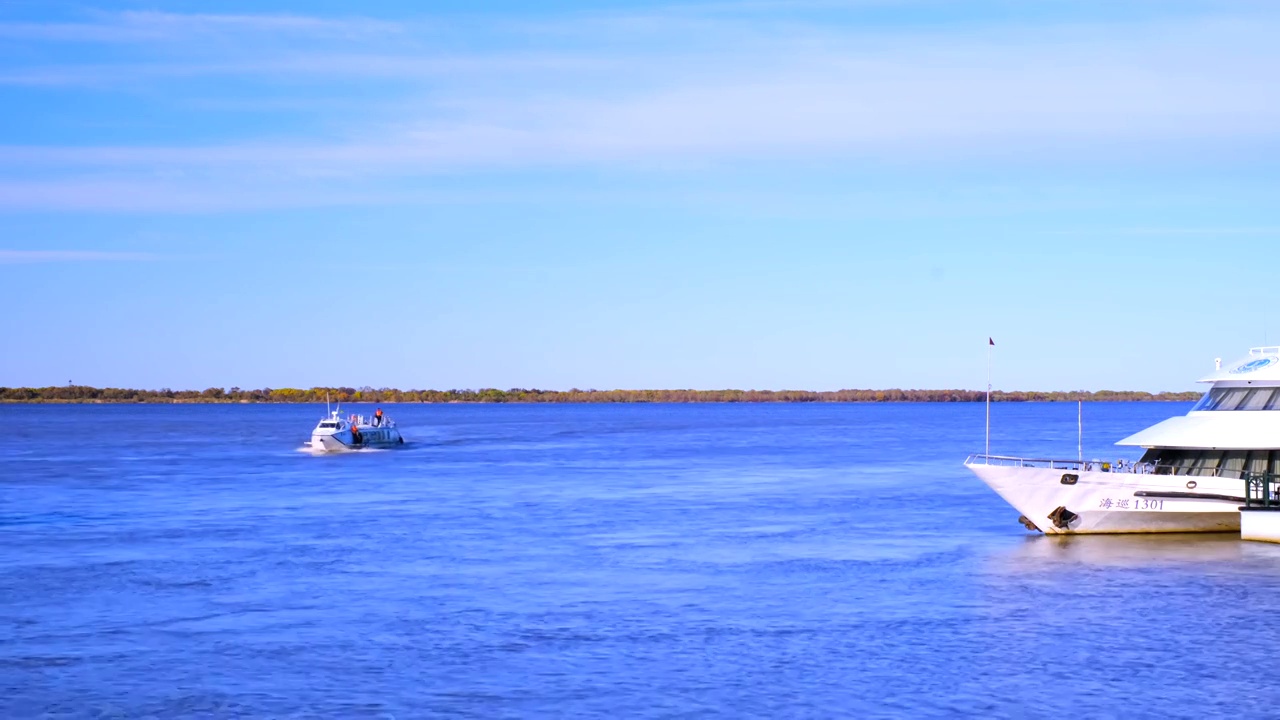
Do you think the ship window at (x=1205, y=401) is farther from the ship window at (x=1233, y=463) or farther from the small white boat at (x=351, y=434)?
the small white boat at (x=351, y=434)

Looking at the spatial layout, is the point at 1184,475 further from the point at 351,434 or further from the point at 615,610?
the point at 351,434

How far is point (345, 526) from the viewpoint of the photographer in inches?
2045

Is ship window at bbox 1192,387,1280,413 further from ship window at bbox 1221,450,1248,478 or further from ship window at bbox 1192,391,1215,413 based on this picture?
ship window at bbox 1221,450,1248,478

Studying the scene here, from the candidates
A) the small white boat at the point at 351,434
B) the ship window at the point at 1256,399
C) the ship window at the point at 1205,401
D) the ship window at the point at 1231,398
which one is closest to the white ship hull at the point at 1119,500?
the ship window at the point at 1256,399

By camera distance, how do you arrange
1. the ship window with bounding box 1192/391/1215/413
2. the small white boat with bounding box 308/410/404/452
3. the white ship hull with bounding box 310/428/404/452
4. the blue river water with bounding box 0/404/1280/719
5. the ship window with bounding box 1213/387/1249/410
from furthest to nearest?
1. the small white boat with bounding box 308/410/404/452
2. the white ship hull with bounding box 310/428/404/452
3. the ship window with bounding box 1192/391/1215/413
4. the ship window with bounding box 1213/387/1249/410
5. the blue river water with bounding box 0/404/1280/719

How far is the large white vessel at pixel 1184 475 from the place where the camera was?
1668 inches

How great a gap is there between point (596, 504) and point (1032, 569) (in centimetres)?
2669

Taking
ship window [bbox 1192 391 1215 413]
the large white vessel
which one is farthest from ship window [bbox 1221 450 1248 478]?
ship window [bbox 1192 391 1215 413]

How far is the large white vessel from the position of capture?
4238 cm

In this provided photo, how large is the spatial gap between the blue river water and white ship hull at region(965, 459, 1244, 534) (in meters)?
0.69

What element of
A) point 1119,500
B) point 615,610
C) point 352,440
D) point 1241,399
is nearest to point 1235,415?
point 1241,399

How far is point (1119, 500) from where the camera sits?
43.2 meters

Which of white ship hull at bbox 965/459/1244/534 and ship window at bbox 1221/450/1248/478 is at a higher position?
ship window at bbox 1221/450/1248/478

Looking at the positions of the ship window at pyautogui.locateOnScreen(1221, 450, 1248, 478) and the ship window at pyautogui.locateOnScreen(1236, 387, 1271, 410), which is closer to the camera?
the ship window at pyautogui.locateOnScreen(1221, 450, 1248, 478)
